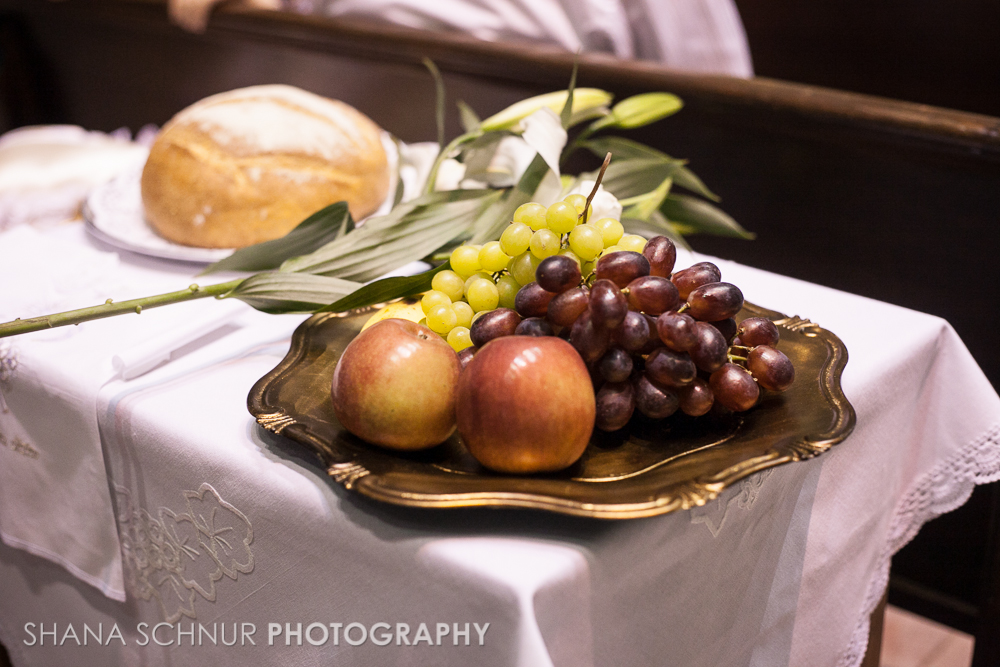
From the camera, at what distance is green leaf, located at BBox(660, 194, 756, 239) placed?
3.53 feet

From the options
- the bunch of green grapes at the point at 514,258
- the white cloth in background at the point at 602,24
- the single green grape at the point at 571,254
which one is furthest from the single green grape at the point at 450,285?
the white cloth in background at the point at 602,24

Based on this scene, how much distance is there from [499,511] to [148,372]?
0.38 meters

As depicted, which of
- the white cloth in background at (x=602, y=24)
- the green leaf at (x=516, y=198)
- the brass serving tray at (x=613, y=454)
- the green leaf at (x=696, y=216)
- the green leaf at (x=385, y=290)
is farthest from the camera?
the white cloth in background at (x=602, y=24)

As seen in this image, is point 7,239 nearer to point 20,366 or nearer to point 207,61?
point 20,366

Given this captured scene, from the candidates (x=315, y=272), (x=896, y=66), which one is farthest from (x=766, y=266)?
(x=896, y=66)

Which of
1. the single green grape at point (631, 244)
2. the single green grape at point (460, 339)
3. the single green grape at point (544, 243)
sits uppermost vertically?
the single green grape at point (544, 243)

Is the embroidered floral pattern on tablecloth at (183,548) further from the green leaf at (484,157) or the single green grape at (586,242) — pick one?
the green leaf at (484,157)

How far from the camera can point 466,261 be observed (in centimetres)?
63

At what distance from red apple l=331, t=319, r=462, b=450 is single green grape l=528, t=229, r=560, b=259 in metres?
0.11

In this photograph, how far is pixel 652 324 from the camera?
531 millimetres

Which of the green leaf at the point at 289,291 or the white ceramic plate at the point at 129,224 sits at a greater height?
the green leaf at the point at 289,291

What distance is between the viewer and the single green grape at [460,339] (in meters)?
0.59

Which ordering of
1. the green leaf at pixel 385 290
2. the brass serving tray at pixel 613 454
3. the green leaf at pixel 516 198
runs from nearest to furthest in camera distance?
1. the brass serving tray at pixel 613 454
2. the green leaf at pixel 385 290
3. the green leaf at pixel 516 198

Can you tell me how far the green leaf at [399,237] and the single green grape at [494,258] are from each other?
192 mm
